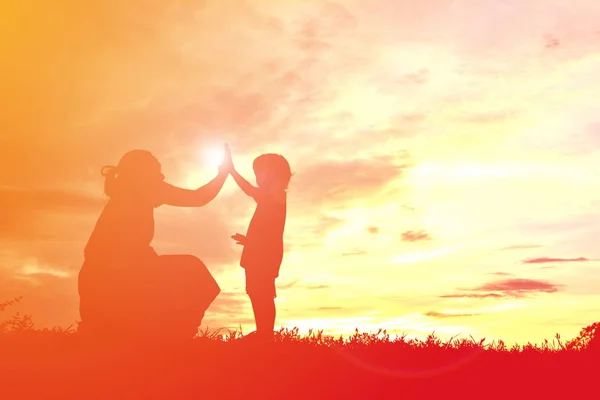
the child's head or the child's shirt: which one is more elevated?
the child's head

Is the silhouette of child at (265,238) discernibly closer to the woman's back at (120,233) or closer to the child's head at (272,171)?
the child's head at (272,171)

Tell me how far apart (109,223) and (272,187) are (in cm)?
324

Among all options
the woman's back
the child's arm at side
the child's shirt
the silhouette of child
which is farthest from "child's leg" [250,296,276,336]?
the woman's back

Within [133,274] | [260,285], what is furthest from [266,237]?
[133,274]

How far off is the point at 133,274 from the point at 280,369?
294 centimetres

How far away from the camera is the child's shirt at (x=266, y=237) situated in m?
13.7

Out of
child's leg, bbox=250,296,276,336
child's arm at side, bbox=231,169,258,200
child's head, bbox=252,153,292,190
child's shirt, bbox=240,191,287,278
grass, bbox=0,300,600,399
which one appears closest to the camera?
grass, bbox=0,300,600,399

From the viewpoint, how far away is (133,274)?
39.1 ft

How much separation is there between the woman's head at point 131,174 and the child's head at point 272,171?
2.34 metres

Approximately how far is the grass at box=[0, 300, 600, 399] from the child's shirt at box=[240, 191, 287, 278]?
126cm

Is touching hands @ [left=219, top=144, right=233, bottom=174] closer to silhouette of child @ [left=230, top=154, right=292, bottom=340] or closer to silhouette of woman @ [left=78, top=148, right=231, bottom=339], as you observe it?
silhouette of child @ [left=230, top=154, right=292, bottom=340]

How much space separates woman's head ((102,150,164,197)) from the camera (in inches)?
481

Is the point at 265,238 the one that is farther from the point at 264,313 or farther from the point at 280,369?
the point at 280,369

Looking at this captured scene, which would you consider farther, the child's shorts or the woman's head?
the child's shorts
